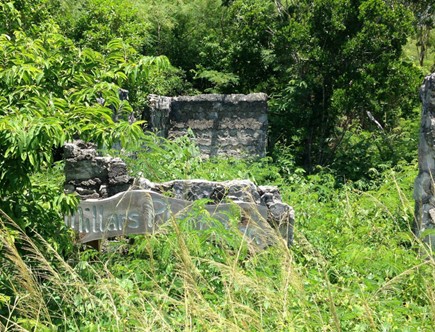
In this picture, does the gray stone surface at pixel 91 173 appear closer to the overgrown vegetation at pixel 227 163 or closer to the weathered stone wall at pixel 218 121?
the overgrown vegetation at pixel 227 163

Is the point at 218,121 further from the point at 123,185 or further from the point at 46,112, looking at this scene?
the point at 46,112

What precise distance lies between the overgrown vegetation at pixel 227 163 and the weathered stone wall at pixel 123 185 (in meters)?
0.46

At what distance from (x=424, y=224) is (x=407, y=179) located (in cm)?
169

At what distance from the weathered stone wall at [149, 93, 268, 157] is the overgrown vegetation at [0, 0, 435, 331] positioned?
451 mm

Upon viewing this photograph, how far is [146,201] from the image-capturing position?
17.6 feet

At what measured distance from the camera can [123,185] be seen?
18.8 ft

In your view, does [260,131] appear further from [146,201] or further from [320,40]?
[146,201]

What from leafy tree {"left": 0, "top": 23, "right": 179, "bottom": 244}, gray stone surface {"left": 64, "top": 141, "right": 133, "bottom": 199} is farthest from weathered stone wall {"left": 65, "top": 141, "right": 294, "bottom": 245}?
leafy tree {"left": 0, "top": 23, "right": 179, "bottom": 244}

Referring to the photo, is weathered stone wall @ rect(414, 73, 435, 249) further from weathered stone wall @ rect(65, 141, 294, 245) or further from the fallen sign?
the fallen sign

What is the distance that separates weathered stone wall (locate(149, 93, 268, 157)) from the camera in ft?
32.2

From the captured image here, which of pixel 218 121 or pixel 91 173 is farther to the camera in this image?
pixel 218 121

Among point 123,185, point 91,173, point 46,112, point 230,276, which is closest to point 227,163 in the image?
point 123,185

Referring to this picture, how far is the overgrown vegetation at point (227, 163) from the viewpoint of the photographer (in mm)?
3459

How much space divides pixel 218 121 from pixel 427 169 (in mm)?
4391
